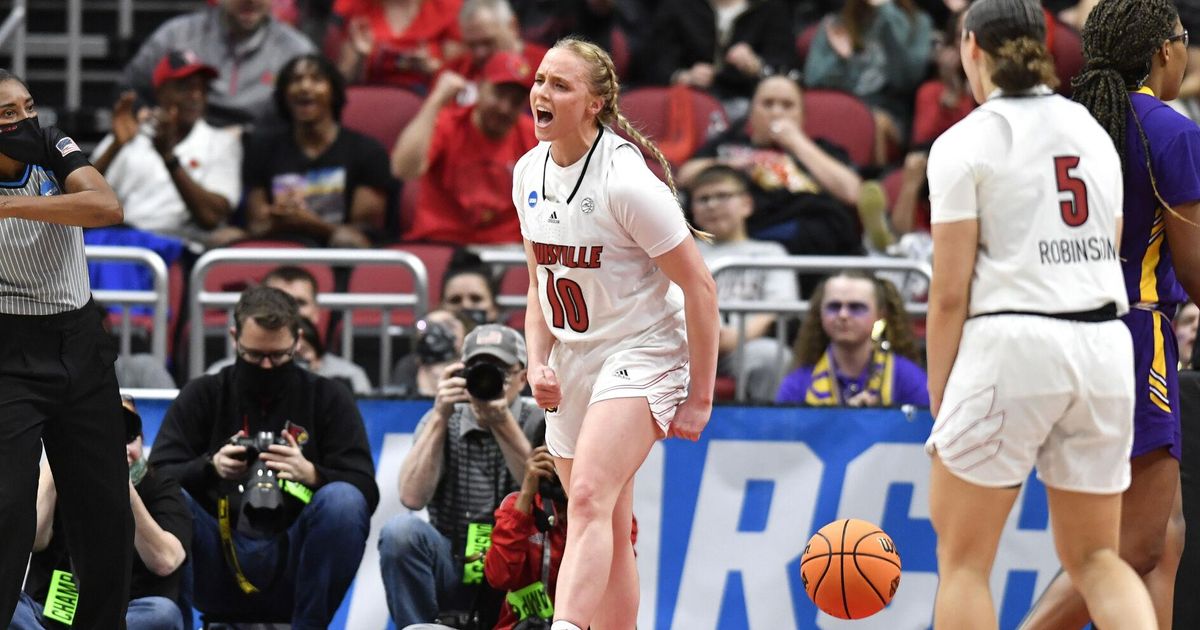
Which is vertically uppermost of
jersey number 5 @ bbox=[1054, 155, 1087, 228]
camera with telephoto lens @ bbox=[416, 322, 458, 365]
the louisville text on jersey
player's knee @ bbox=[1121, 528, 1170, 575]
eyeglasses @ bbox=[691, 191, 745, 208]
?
jersey number 5 @ bbox=[1054, 155, 1087, 228]

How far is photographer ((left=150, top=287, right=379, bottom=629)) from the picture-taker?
6.11 meters

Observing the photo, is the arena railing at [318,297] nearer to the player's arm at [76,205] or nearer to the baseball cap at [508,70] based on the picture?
the baseball cap at [508,70]

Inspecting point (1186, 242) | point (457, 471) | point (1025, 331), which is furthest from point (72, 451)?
point (1186, 242)

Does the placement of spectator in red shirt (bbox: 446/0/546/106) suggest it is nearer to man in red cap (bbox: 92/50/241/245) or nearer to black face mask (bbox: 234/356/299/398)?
man in red cap (bbox: 92/50/241/245)

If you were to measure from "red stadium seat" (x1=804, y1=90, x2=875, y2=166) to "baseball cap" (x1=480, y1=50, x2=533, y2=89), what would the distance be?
2.02 meters

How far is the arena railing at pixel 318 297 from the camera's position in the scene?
7.33 m

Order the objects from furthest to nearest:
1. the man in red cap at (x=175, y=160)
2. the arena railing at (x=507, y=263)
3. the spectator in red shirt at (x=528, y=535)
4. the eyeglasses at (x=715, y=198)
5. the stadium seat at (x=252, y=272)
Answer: the man in red cap at (x=175, y=160) < the eyeglasses at (x=715, y=198) < the stadium seat at (x=252, y=272) < the arena railing at (x=507, y=263) < the spectator in red shirt at (x=528, y=535)

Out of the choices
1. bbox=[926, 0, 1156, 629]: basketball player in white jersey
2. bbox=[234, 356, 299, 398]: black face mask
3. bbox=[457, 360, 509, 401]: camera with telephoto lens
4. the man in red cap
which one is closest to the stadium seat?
the man in red cap

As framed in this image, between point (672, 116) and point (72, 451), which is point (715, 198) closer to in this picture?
point (672, 116)

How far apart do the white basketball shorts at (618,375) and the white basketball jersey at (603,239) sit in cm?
4

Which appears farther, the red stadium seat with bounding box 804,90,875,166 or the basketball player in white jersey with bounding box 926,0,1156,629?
the red stadium seat with bounding box 804,90,875,166

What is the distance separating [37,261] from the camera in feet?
16.0

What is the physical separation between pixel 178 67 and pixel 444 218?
178 cm

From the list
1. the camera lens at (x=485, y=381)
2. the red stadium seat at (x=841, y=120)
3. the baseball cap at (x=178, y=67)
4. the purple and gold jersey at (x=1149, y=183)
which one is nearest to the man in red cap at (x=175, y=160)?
the baseball cap at (x=178, y=67)
